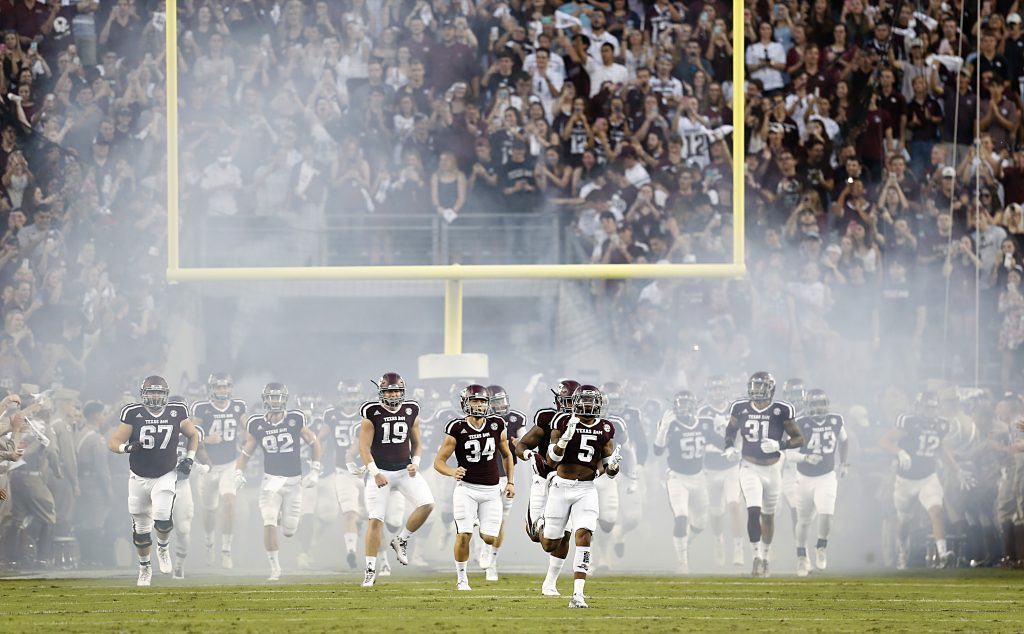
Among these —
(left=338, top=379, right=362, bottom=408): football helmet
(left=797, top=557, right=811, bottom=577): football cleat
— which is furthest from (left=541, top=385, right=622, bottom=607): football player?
(left=338, top=379, right=362, bottom=408): football helmet

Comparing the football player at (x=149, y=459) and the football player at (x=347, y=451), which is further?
the football player at (x=347, y=451)

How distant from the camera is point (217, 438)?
1366 cm

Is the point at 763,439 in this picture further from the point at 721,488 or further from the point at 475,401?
the point at 475,401

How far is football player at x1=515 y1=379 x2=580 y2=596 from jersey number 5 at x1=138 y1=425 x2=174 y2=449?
247 centimetres

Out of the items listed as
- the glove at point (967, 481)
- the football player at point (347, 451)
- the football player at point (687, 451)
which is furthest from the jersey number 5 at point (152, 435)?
the glove at point (967, 481)

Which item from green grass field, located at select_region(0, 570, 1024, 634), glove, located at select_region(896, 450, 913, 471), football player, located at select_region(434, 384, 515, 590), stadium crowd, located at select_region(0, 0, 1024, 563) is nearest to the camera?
green grass field, located at select_region(0, 570, 1024, 634)

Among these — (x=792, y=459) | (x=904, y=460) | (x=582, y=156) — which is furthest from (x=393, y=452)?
(x=582, y=156)

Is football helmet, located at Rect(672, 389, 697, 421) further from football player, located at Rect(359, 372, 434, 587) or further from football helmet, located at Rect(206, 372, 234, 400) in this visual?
football helmet, located at Rect(206, 372, 234, 400)

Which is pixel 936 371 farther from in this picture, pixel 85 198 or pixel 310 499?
pixel 85 198

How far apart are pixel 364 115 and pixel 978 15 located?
5936 millimetres

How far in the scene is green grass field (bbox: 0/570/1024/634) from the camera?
9.30 m

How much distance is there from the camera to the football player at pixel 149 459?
11875 millimetres

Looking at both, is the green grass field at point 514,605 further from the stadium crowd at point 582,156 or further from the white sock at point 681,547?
the stadium crowd at point 582,156

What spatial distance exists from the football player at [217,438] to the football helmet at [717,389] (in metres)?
3.69
